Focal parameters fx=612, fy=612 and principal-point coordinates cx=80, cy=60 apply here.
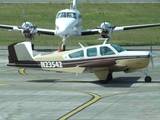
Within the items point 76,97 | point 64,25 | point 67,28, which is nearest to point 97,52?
point 76,97

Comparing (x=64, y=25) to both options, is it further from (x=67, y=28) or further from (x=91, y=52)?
(x=91, y=52)

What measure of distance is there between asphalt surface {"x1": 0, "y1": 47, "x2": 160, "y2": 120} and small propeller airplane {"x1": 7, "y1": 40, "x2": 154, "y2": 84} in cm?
62

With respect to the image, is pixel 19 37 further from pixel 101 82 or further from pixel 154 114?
pixel 154 114

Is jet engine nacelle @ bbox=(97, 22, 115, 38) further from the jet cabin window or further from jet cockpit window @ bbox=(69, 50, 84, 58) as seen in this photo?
jet cockpit window @ bbox=(69, 50, 84, 58)

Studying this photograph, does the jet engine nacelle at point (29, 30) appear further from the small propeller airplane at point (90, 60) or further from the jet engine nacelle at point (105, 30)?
the small propeller airplane at point (90, 60)

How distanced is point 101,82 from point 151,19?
4155 cm

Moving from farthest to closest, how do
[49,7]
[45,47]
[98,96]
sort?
[49,7] → [45,47] → [98,96]

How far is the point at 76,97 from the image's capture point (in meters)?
22.1

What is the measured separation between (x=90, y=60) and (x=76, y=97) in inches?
145

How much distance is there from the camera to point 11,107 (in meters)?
20.0

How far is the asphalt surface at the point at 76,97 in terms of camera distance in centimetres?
1878

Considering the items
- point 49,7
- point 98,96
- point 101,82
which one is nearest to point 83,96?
point 98,96

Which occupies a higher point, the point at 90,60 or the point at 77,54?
the point at 77,54

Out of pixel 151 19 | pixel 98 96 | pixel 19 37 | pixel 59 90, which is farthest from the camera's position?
pixel 151 19
